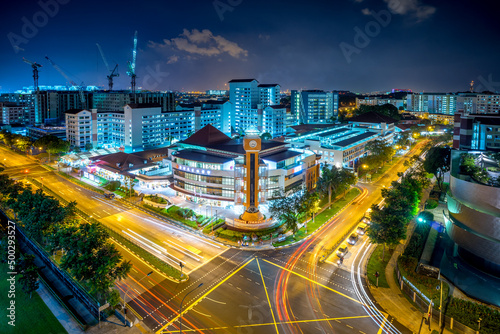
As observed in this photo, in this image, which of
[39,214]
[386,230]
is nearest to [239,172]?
[386,230]

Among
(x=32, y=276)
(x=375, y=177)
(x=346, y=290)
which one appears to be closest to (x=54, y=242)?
(x=32, y=276)

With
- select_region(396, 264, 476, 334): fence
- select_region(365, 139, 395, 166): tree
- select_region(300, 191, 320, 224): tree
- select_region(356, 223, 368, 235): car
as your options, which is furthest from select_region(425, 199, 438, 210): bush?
select_region(396, 264, 476, 334): fence

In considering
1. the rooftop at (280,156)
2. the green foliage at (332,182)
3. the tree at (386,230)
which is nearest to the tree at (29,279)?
the tree at (386,230)

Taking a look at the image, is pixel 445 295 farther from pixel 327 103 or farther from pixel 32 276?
pixel 327 103

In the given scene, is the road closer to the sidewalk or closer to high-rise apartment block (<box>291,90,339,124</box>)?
the sidewalk

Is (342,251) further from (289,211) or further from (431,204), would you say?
(431,204)

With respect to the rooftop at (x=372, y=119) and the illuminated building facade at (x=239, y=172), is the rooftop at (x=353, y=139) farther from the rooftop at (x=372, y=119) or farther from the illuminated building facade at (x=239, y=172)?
the illuminated building facade at (x=239, y=172)
